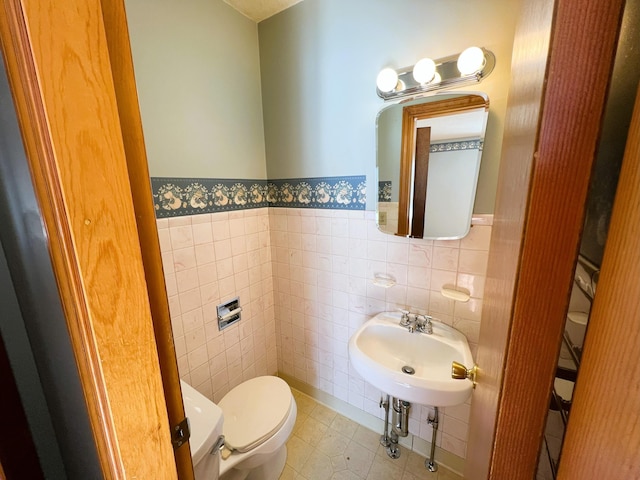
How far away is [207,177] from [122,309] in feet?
3.42

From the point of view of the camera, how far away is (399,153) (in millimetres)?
1223

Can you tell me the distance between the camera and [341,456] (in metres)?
1.43

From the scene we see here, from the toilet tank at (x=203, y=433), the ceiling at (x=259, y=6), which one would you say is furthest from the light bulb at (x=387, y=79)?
the toilet tank at (x=203, y=433)

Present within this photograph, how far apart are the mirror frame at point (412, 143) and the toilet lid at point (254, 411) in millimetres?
1089

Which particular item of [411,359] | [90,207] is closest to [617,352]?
[90,207]

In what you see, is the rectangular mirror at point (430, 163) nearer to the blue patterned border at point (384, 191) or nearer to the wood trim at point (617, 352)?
the blue patterned border at point (384, 191)

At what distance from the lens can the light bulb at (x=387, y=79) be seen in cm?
112

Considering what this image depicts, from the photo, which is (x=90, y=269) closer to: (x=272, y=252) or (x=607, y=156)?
(x=607, y=156)

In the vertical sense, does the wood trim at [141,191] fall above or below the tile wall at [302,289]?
above

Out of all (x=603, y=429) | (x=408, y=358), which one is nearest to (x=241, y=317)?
(x=408, y=358)

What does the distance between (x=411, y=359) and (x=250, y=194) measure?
1.34 meters

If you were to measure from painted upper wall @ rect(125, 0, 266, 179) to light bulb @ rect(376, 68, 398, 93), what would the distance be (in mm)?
795

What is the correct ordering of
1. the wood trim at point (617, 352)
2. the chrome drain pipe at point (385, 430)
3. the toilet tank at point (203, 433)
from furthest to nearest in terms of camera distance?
the chrome drain pipe at point (385, 430)
the toilet tank at point (203, 433)
the wood trim at point (617, 352)

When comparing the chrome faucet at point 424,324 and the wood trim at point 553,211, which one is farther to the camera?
the chrome faucet at point 424,324
